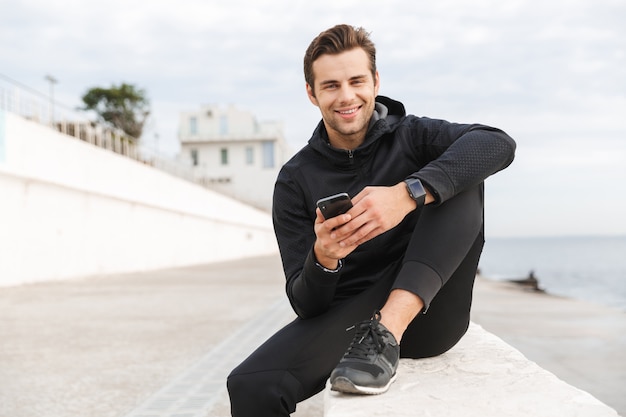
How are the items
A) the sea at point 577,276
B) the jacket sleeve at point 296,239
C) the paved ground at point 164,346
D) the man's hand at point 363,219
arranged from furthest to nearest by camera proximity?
the sea at point 577,276
the paved ground at point 164,346
the jacket sleeve at point 296,239
the man's hand at point 363,219

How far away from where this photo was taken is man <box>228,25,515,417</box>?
86.8 inches

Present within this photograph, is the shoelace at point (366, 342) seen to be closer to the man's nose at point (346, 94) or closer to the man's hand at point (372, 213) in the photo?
the man's hand at point (372, 213)

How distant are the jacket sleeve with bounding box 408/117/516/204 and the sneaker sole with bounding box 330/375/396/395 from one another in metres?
0.67

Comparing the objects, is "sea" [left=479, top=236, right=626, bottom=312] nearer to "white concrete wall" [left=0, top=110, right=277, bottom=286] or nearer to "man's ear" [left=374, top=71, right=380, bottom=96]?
"man's ear" [left=374, top=71, right=380, bottom=96]

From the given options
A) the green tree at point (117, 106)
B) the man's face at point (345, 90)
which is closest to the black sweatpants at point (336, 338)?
the man's face at point (345, 90)

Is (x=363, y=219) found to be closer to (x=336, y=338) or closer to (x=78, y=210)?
(x=336, y=338)

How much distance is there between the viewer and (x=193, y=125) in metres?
64.9

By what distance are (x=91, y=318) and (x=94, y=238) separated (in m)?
11.2

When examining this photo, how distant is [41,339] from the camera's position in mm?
5746

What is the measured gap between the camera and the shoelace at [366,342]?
208 centimetres

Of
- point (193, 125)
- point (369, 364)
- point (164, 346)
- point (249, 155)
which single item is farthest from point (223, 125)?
point (369, 364)

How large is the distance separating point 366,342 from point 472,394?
0.35m

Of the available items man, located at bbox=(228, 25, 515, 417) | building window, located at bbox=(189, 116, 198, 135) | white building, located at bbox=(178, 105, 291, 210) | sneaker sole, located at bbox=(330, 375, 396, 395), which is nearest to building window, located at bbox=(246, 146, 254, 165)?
white building, located at bbox=(178, 105, 291, 210)

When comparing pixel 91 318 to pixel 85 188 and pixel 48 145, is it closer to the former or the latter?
pixel 48 145
